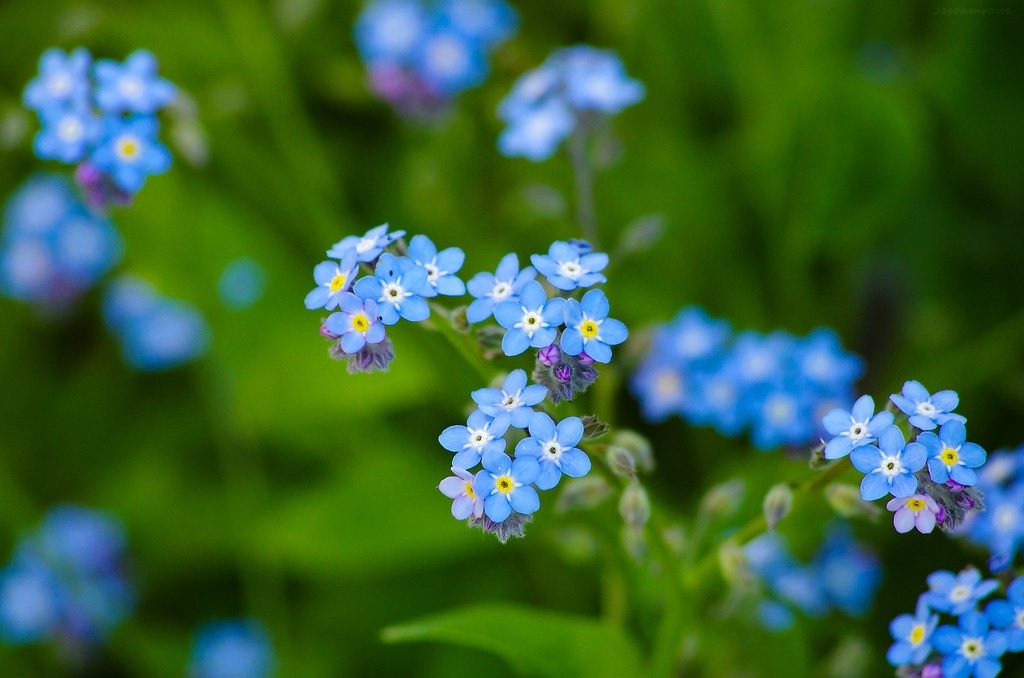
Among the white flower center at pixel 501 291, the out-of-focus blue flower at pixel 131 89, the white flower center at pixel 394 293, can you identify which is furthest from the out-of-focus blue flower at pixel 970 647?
the out-of-focus blue flower at pixel 131 89

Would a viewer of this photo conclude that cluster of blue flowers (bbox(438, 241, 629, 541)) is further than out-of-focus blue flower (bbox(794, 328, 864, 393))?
No

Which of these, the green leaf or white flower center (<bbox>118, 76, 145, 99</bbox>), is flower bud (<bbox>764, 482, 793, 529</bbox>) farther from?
white flower center (<bbox>118, 76, 145, 99</bbox>)

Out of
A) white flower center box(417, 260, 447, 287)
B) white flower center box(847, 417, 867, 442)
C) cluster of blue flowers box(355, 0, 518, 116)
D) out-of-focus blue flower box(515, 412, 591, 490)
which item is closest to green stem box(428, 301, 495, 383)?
white flower center box(417, 260, 447, 287)

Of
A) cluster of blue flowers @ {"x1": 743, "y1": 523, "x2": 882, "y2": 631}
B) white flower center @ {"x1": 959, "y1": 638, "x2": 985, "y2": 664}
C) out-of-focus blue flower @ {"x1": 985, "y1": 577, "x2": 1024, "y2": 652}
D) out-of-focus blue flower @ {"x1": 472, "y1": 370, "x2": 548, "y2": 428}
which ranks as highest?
cluster of blue flowers @ {"x1": 743, "y1": 523, "x2": 882, "y2": 631}

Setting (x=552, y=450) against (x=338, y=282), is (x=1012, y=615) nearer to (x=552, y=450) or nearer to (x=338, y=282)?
(x=552, y=450)

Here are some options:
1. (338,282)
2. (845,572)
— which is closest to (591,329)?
(338,282)

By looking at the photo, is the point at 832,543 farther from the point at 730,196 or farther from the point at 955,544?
the point at 730,196
